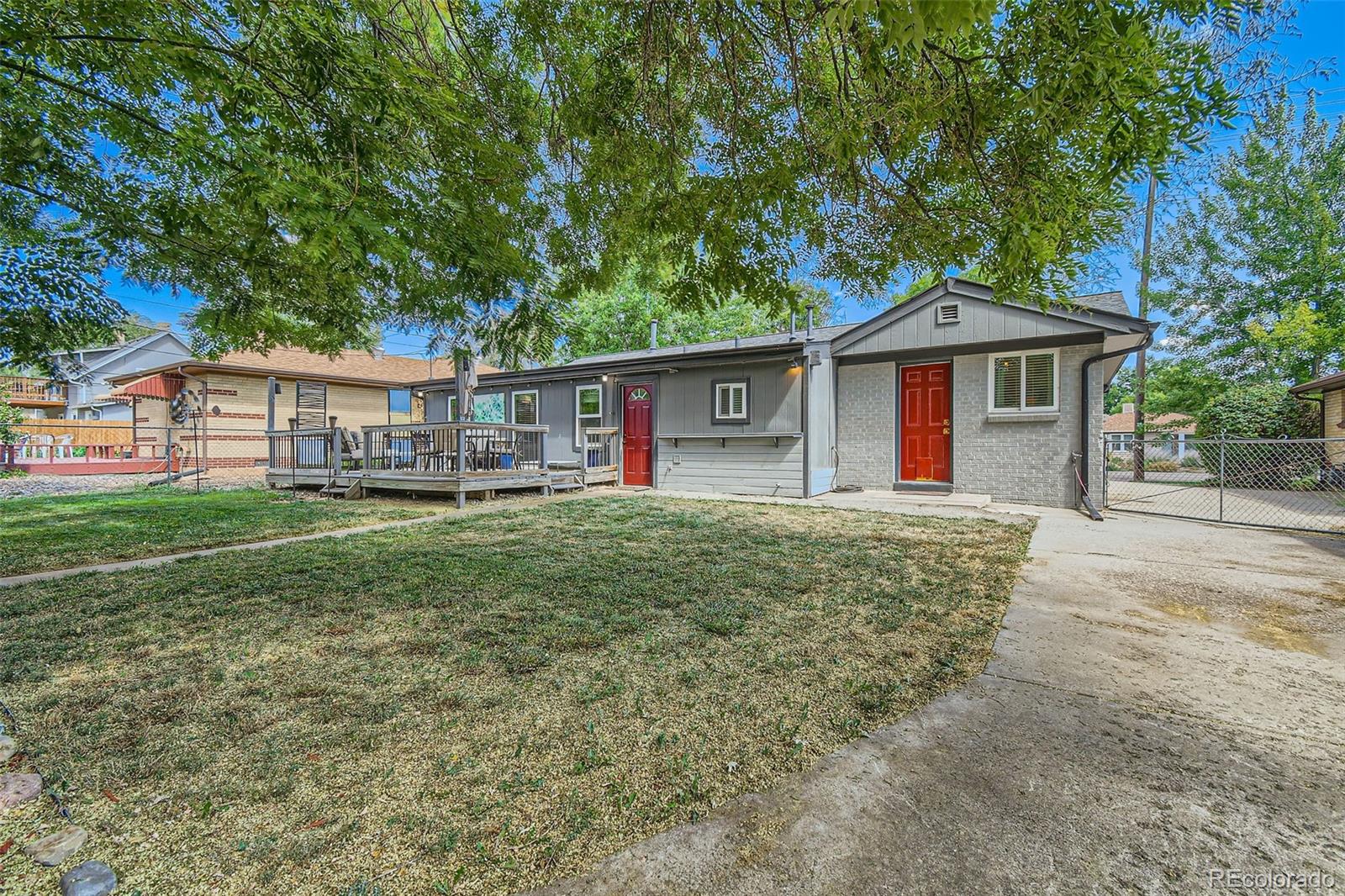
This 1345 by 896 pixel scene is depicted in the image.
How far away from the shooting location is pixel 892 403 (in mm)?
9930

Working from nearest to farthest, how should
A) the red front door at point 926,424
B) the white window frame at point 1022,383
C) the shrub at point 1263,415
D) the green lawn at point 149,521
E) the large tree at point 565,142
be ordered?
the large tree at point 565,142 < the green lawn at point 149,521 < the white window frame at point 1022,383 < the red front door at point 926,424 < the shrub at point 1263,415

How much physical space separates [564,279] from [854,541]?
382 centimetres

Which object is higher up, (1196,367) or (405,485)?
(1196,367)

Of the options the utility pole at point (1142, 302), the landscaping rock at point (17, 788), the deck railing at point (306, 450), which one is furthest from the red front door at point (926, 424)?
the deck railing at point (306, 450)

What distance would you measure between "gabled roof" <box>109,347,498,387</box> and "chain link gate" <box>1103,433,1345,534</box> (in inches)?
670

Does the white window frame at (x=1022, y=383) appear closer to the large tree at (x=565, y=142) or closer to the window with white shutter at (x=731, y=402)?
the window with white shutter at (x=731, y=402)

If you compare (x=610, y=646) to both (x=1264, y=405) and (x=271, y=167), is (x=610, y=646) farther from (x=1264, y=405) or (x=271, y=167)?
(x=1264, y=405)

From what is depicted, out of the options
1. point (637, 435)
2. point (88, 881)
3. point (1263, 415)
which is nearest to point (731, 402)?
point (637, 435)

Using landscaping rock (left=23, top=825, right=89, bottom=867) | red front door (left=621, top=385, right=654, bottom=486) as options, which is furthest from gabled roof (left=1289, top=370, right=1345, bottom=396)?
landscaping rock (left=23, top=825, right=89, bottom=867)

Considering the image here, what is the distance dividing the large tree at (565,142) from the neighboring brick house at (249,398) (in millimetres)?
12394

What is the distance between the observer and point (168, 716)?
6.45 ft

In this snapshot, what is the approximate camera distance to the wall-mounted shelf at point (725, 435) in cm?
971

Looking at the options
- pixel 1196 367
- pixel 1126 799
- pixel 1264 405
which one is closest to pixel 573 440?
pixel 1126 799

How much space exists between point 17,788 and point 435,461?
843cm
